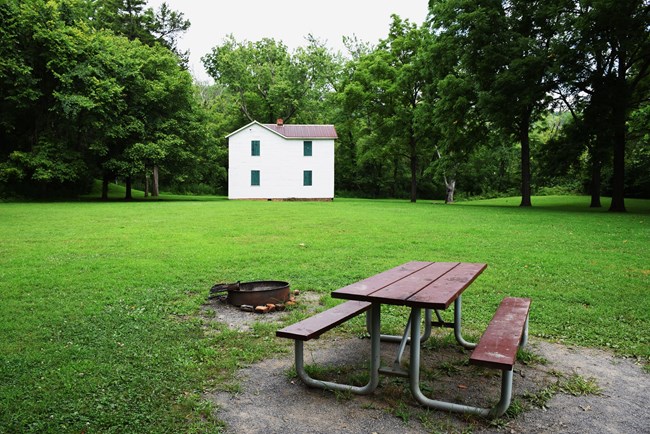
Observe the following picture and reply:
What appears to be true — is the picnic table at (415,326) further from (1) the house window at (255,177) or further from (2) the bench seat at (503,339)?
(1) the house window at (255,177)

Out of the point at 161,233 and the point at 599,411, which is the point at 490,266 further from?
the point at 161,233

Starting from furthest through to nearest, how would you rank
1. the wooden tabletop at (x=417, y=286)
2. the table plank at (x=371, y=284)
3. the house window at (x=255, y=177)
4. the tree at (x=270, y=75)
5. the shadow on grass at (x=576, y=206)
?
the tree at (x=270, y=75), the house window at (x=255, y=177), the shadow on grass at (x=576, y=206), the table plank at (x=371, y=284), the wooden tabletop at (x=417, y=286)

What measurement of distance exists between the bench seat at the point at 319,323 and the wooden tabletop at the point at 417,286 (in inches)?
13.6

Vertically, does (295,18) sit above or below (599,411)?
above

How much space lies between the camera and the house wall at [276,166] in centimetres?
3822

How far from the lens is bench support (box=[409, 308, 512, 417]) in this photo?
299 centimetres

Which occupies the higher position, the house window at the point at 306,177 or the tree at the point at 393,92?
the tree at the point at 393,92

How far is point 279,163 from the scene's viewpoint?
38656mm

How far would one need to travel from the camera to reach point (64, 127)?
32781mm

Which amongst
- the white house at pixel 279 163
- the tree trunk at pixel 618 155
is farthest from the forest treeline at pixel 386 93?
the white house at pixel 279 163

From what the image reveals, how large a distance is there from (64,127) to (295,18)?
44.5 metres

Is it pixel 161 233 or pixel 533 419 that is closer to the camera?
pixel 533 419

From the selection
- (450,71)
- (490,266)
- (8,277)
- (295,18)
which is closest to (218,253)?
(8,277)

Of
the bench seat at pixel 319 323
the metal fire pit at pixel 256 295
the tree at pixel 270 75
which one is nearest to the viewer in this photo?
the bench seat at pixel 319 323
